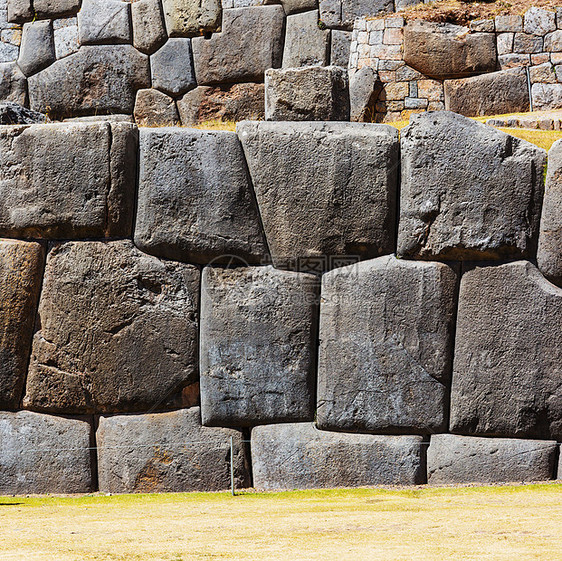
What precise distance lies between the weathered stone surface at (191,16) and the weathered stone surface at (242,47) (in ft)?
0.44

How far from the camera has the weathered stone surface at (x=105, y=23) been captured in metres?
12.5

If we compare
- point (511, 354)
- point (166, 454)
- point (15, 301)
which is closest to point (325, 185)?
point (511, 354)

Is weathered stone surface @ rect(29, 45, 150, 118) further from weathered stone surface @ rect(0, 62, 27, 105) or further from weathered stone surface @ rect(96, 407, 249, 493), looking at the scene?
weathered stone surface @ rect(96, 407, 249, 493)

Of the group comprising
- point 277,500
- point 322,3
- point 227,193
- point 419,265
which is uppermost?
point 322,3

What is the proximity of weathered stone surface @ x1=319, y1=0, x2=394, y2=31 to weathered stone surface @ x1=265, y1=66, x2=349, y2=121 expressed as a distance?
20.9 feet

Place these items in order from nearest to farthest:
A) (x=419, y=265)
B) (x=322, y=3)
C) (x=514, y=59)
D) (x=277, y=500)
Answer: (x=277, y=500)
(x=419, y=265)
(x=514, y=59)
(x=322, y=3)

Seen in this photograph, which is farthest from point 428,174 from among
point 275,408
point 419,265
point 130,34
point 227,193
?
point 130,34

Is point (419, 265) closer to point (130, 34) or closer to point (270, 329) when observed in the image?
point (270, 329)

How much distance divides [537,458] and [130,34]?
970 centimetres

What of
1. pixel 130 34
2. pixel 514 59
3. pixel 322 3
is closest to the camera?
pixel 514 59

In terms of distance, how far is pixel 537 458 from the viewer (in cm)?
501

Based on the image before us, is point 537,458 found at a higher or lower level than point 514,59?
lower

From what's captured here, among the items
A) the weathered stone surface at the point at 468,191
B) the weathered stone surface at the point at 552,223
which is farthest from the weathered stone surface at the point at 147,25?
the weathered stone surface at the point at 552,223

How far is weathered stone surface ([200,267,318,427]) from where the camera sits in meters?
5.15
